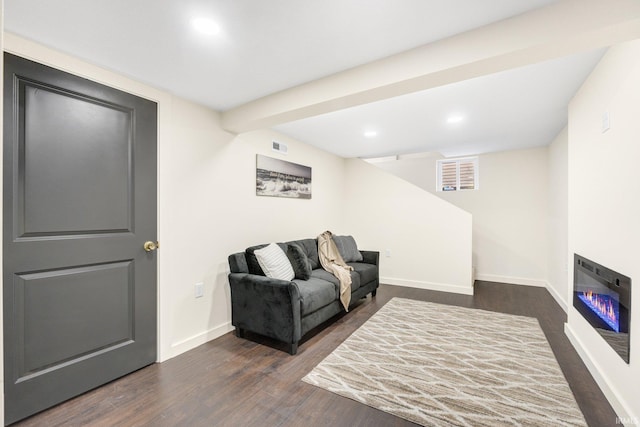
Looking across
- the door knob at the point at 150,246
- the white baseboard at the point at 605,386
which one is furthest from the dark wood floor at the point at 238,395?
the door knob at the point at 150,246

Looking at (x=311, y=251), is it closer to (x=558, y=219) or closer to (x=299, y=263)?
(x=299, y=263)

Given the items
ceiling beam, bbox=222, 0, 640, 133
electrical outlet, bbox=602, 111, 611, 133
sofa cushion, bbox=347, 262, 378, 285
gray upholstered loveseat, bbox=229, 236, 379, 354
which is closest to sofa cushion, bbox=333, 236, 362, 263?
sofa cushion, bbox=347, 262, 378, 285

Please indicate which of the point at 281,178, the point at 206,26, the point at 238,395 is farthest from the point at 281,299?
the point at 206,26

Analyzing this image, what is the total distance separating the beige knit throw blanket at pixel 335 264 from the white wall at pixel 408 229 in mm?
1477

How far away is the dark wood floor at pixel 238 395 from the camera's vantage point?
1.96 metres

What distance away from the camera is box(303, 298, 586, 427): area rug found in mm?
2018

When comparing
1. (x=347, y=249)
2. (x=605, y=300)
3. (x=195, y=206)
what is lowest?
(x=605, y=300)

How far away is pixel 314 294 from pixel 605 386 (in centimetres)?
223

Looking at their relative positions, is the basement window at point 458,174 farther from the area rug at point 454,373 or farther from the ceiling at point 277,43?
the area rug at point 454,373

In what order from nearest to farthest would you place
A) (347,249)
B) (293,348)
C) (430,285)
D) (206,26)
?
(206,26), (293,348), (347,249), (430,285)

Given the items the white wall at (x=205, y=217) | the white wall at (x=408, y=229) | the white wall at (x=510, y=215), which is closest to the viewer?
the white wall at (x=205, y=217)

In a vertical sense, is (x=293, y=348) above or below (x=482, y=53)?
below

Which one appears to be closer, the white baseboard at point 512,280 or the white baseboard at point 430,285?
the white baseboard at point 430,285

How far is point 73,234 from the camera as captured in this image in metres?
2.18
